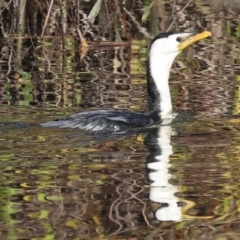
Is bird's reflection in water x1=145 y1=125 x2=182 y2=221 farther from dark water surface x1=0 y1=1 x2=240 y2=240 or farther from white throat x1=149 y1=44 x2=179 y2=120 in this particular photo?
white throat x1=149 y1=44 x2=179 y2=120

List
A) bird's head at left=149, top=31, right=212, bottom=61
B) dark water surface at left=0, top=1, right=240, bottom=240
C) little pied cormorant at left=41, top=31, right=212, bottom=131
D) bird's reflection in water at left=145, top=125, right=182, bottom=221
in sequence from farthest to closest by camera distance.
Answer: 1. bird's head at left=149, top=31, right=212, bottom=61
2. little pied cormorant at left=41, top=31, right=212, bottom=131
3. bird's reflection in water at left=145, top=125, right=182, bottom=221
4. dark water surface at left=0, top=1, right=240, bottom=240

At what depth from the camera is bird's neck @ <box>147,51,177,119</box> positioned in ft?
31.8

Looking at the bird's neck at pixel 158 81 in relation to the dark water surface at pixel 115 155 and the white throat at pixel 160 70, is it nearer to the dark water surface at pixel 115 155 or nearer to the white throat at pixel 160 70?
the white throat at pixel 160 70

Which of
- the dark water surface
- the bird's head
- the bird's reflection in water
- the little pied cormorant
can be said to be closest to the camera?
the dark water surface

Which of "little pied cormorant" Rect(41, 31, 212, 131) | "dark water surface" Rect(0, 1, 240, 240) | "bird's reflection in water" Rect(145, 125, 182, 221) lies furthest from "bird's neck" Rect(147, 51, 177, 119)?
"bird's reflection in water" Rect(145, 125, 182, 221)

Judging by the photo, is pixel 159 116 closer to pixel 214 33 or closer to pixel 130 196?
pixel 130 196

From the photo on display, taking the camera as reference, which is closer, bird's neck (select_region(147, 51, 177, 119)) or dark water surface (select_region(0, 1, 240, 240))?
dark water surface (select_region(0, 1, 240, 240))

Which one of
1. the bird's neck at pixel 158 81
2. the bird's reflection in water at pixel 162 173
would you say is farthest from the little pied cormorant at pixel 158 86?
the bird's reflection in water at pixel 162 173

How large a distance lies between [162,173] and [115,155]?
71cm

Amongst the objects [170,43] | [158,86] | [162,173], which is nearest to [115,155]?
[162,173]

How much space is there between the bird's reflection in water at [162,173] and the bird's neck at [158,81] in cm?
51

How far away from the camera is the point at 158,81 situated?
9.78 metres

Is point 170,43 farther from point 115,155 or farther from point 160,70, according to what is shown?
point 115,155

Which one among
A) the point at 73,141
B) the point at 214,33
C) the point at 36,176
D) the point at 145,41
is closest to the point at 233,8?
the point at 214,33
